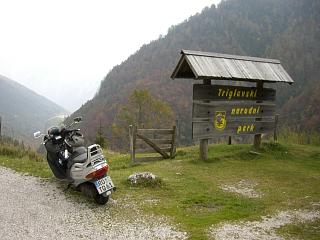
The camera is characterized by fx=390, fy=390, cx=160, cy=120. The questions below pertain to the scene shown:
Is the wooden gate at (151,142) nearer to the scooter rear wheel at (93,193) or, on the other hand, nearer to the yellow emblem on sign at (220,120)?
the yellow emblem on sign at (220,120)

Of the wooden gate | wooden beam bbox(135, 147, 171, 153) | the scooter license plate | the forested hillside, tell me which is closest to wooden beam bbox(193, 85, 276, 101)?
the wooden gate

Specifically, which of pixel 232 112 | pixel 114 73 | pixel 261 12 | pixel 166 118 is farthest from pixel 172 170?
pixel 261 12

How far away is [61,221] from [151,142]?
7.25 meters

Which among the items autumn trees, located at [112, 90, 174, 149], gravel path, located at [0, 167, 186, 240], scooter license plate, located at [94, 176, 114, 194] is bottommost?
autumn trees, located at [112, 90, 174, 149]

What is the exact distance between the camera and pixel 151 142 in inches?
550

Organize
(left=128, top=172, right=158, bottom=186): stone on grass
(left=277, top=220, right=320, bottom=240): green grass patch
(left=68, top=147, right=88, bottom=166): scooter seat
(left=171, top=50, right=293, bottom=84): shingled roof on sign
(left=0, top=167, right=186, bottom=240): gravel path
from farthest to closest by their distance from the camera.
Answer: (left=171, top=50, right=293, bottom=84): shingled roof on sign < (left=128, top=172, right=158, bottom=186): stone on grass < (left=68, top=147, right=88, bottom=166): scooter seat < (left=277, top=220, right=320, bottom=240): green grass patch < (left=0, top=167, right=186, bottom=240): gravel path

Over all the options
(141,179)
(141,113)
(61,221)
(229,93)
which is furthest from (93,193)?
(141,113)

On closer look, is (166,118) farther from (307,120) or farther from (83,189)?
(307,120)

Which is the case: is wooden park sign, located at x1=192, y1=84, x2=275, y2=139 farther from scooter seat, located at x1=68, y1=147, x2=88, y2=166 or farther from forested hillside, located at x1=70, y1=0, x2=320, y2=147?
forested hillside, located at x1=70, y1=0, x2=320, y2=147

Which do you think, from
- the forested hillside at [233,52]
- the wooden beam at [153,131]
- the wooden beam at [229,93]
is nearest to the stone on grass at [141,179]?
the wooden beam at [153,131]

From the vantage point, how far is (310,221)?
7.41 m

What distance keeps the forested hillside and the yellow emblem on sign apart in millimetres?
56605

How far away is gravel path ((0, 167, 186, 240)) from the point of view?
634 centimetres

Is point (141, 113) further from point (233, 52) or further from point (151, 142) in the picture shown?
point (233, 52)
